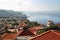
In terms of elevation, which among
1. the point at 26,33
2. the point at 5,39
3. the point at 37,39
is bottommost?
the point at 5,39

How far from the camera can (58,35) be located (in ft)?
30.5

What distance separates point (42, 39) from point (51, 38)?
22.3 inches

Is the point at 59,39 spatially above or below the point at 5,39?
above

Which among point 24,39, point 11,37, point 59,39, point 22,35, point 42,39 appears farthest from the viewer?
point 11,37

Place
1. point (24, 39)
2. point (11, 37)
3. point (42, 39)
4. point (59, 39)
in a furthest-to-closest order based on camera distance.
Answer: point (11, 37), point (24, 39), point (42, 39), point (59, 39)

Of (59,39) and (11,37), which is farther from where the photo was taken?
(11,37)

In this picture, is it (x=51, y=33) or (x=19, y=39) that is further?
(x=19, y=39)

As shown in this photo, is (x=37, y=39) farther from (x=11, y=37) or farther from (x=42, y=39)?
(x=11, y=37)

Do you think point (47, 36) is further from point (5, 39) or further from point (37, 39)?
point (5, 39)

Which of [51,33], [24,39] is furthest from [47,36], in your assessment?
[24,39]

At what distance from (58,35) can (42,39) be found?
Answer: 2.75 feet

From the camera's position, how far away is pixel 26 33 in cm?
2408

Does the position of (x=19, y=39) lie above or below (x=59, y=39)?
below

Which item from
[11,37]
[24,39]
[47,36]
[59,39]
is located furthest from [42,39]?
[11,37]
